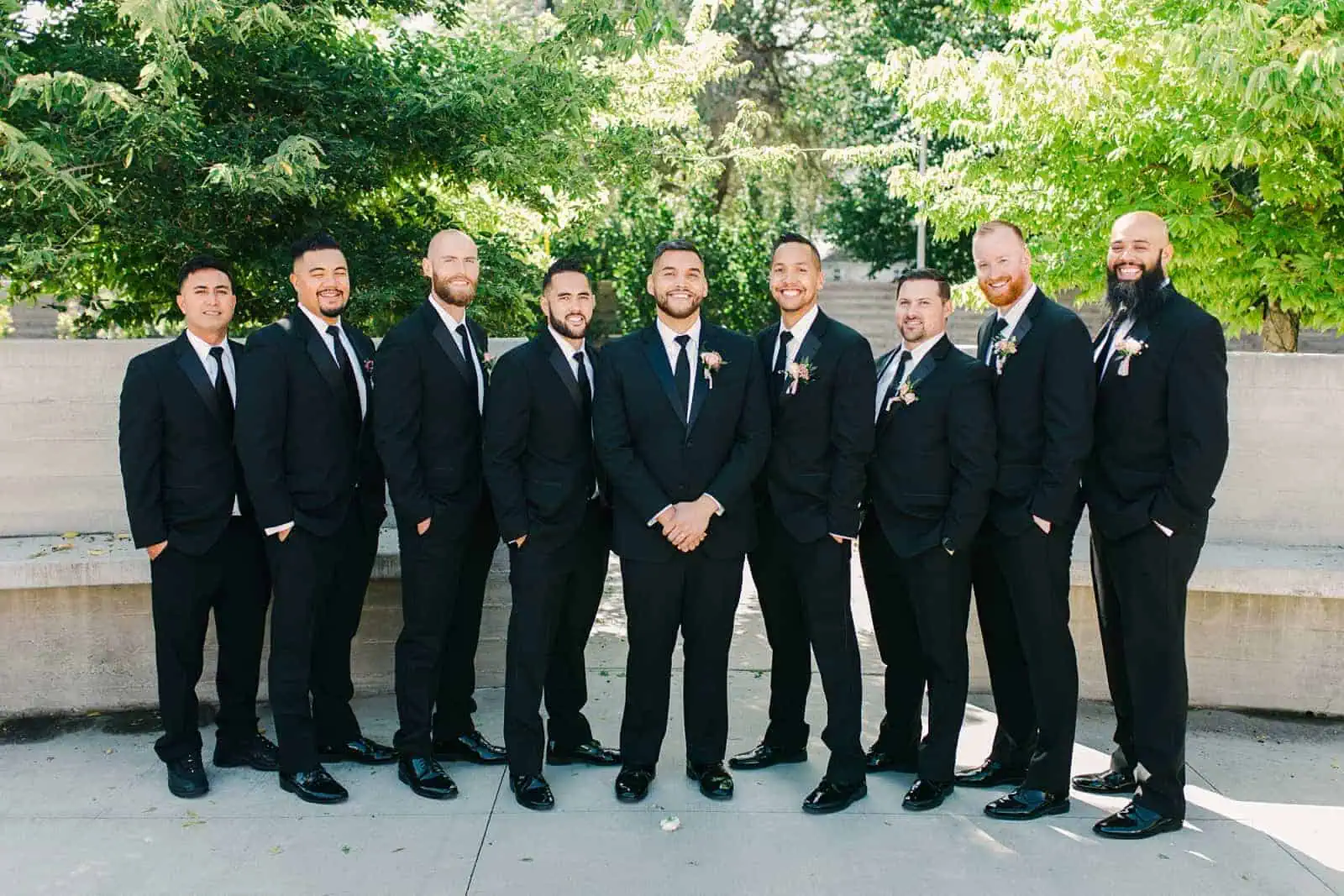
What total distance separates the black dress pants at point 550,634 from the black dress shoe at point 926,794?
1448mm

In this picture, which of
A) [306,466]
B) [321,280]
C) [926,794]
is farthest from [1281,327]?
[306,466]

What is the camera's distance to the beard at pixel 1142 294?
14.6 ft

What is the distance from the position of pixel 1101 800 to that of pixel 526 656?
8.00ft

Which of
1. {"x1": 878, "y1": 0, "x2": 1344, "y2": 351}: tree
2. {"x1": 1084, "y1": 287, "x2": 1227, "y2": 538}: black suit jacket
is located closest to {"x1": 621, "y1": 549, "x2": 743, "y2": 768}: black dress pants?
{"x1": 1084, "y1": 287, "x2": 1227, "y2": 538}: black suit jacket

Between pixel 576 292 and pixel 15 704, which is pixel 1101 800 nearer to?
pixel 576 292

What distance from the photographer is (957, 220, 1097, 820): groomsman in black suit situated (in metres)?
4.39

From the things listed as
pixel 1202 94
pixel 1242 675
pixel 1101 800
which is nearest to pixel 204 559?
pixel 1101 800

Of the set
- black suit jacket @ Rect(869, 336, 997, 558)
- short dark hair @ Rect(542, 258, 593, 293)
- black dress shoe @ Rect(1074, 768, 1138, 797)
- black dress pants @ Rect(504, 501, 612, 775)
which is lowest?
black dress shoe @ Rect(1074, 768, 1138, 797)

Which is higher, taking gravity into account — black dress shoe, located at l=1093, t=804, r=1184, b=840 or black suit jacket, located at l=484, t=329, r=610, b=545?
black suit jacket, located at l=484, t=329, r=610, b=545

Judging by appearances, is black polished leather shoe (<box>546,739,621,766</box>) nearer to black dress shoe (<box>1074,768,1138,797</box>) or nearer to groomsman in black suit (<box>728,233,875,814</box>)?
groomsman in black suit (<box>728,233,875,814</box>)

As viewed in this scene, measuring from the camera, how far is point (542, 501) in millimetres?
4684

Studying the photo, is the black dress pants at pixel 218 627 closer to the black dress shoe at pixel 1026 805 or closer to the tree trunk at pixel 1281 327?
the black dress shoe at pixel 1026 805

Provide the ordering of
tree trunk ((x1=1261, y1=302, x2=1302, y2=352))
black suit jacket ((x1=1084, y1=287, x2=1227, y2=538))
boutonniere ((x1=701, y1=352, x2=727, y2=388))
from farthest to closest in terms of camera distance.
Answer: tree trunk ((x1=1261, y1=302, x2=1302, y2=352)), boutonniere ((x1=701, y1=352, x2=727, y2=388)), black suit jacket ((x1=1084, y1=287, x2=1227, y2=538))

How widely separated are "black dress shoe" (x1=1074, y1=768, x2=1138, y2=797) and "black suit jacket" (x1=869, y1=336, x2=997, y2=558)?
1209 millimetres
